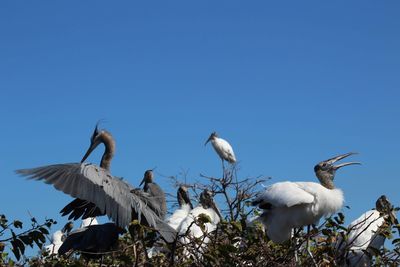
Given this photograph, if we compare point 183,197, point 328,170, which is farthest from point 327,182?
point 183,197

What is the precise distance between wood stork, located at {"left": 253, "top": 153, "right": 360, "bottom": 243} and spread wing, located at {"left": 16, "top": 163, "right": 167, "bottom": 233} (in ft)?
4.25

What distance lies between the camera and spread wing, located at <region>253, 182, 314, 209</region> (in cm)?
724

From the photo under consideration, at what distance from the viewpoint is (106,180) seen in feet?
21.2

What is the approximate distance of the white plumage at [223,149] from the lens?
1920 cm

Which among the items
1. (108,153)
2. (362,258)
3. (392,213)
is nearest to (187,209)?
(108,153)

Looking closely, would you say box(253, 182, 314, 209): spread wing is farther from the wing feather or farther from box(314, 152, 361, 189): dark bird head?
the wing feather

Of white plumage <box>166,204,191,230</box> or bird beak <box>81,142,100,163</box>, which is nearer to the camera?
white plumage <box>166,204,191,230</box>

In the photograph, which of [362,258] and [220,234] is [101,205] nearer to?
[220,234]

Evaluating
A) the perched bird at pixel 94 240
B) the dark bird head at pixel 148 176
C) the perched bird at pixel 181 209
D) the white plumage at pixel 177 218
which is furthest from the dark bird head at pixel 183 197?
the perched bird at pixel 94 240

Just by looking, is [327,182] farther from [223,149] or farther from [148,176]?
[223,149]

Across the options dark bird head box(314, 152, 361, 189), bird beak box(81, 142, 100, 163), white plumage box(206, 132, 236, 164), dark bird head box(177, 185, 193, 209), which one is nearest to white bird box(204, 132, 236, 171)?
white plumage box(206, 132, 236, 164)

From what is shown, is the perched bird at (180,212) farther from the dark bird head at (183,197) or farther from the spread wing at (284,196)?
the spread wing at (284,196)

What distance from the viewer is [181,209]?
9055 millimetres

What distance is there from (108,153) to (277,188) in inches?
77.6
